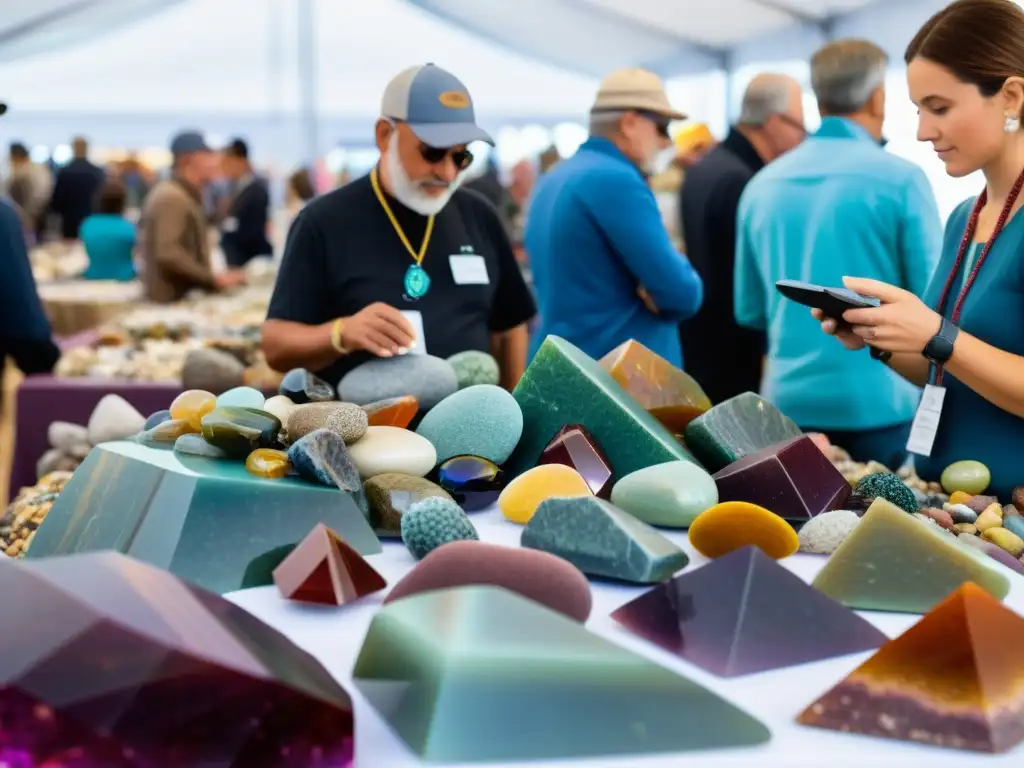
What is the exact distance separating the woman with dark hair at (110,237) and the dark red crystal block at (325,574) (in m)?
5.95

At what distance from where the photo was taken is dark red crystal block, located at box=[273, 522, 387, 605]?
0.99 meters

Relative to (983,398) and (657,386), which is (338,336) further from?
(983,398)

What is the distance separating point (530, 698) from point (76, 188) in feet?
31.9

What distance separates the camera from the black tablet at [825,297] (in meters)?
1.46

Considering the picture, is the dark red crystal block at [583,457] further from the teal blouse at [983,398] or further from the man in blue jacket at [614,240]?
the man in blue jacket at [614,240]

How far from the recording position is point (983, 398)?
1.66 m

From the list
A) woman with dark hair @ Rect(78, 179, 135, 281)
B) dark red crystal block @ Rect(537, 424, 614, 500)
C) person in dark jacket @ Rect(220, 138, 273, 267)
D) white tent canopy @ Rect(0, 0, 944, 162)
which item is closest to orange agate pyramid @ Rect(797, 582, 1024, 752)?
dark red crystal block @ Rect(537, 424, 614, 500)

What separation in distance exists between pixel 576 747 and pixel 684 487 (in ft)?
1.79

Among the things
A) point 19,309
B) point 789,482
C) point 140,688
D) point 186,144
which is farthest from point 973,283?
point 186,144

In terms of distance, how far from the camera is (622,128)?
107 inches

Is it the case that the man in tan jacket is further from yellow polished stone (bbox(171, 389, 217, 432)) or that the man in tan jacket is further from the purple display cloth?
yellow polished stone (bbox(171, 389, 217, 432))

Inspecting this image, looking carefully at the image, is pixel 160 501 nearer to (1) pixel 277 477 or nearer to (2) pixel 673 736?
(1) pixel 277 477

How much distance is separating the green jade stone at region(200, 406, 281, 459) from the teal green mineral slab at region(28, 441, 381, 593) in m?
0.02

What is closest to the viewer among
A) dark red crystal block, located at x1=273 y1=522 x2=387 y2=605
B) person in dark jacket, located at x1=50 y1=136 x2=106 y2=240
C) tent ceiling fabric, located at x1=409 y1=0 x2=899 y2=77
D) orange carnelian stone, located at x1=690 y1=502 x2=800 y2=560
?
dark red crystal block, located at x1=273 y1=522 x2=387 y2=605
